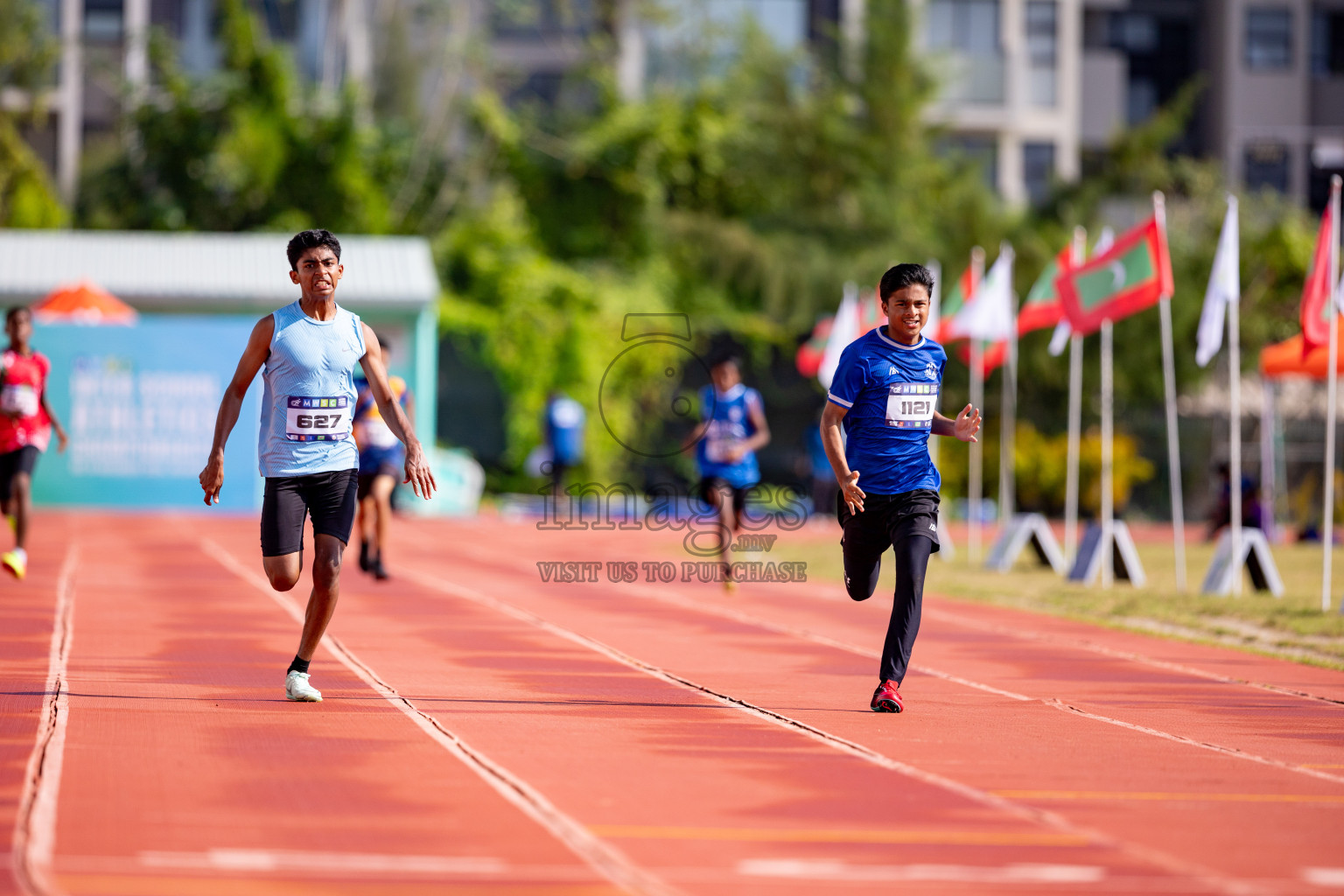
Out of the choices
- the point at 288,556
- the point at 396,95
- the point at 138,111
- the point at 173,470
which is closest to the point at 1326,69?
the point at 396,95

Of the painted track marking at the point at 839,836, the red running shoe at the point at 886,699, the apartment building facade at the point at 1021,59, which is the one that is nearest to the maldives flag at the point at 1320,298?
the red running shoe at the point at 886,699

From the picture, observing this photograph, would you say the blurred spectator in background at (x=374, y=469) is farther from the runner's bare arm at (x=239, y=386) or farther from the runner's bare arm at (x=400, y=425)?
the runner's bare arm at (x=239, y=386)

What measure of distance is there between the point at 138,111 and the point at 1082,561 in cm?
3034

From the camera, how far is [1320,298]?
15383 millimetres

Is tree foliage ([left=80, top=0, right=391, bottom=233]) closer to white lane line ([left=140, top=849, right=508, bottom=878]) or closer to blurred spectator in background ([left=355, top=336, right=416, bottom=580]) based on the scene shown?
blurred spectator in background ([left=355, top=336, right=416, bottom=580])

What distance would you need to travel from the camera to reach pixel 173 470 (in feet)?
90.9

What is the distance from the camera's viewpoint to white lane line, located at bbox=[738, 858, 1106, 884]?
5.25 metres

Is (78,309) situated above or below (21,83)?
below

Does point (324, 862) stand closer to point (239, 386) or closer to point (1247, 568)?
point (239, 386)

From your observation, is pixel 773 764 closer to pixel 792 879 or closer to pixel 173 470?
pixel 792 879

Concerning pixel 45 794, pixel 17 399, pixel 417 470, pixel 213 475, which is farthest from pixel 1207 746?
pixel 17 399

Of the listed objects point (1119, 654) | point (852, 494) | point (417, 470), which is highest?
point (417, 470)

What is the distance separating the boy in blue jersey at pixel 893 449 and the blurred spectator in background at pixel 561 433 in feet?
69.5

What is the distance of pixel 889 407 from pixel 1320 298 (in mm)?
7964
